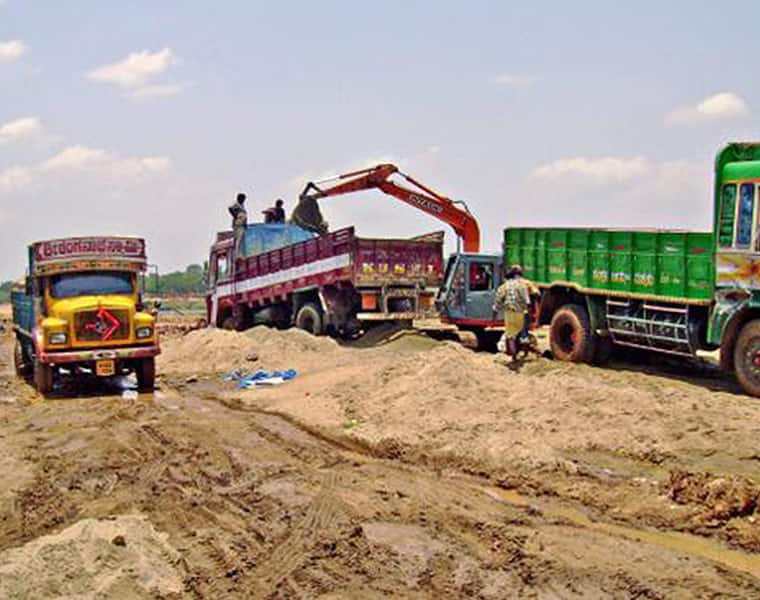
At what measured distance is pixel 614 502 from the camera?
26.1ft

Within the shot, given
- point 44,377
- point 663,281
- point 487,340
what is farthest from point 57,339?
point 663,281

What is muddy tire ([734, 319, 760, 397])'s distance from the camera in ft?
37.3

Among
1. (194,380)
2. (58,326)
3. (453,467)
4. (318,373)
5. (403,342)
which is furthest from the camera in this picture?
(403,342)

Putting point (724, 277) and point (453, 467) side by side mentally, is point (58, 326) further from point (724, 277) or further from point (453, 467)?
point (724, 277)

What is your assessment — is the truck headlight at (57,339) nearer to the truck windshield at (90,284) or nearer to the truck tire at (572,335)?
the truck windshield at (90,284)

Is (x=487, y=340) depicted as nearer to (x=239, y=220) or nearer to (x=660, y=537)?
(x=239, y=220)

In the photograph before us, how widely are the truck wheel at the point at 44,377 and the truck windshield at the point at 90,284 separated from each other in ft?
4.20

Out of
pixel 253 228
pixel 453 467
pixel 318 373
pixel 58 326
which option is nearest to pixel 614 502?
pixel 453 467

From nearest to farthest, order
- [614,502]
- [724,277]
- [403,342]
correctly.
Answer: [614,502], [724,277], [403,342]

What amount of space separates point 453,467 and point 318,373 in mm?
7229

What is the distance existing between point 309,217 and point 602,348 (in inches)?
412

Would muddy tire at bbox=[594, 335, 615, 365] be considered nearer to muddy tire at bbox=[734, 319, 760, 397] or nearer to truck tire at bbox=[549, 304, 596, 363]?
truck tire at bbox=[549, 304, 596, 363]

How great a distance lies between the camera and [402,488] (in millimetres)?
8297

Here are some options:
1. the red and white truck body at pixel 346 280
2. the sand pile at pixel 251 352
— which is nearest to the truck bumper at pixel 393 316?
the red and white truck body at pixel 346 280
